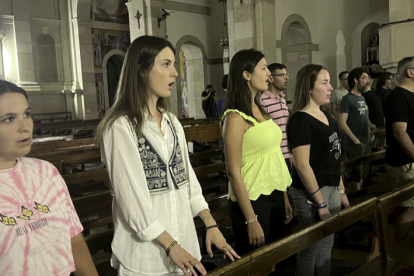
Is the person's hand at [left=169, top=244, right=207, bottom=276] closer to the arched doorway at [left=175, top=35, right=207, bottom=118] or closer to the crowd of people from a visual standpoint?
the crowd of people

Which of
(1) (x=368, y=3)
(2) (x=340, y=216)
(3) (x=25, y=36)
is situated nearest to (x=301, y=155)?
(2) (x=340, y=216)

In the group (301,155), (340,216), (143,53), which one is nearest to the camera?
(143,53)

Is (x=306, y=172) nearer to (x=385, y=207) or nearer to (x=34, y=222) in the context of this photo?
(x=385, y=207)

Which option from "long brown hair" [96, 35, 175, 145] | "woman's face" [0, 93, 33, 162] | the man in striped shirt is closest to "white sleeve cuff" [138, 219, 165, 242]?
"long brown hair" [96, 35, 175, 145]

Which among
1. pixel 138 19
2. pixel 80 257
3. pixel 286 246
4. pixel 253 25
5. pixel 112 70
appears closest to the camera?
pixel 80 257

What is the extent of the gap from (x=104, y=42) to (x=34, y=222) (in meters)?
17.5

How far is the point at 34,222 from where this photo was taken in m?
1.10

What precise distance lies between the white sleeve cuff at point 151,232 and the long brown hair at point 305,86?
1.31m

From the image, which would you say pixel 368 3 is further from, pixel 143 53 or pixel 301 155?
pixel 143 53

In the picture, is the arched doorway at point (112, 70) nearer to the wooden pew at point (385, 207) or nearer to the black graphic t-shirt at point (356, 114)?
the black graphic t-shirt at point (356, 114)

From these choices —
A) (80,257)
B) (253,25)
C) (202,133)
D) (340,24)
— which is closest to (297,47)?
(340,24)

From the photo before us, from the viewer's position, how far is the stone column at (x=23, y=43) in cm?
1470

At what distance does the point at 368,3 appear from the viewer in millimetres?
11664

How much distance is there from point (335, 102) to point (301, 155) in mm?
3819
